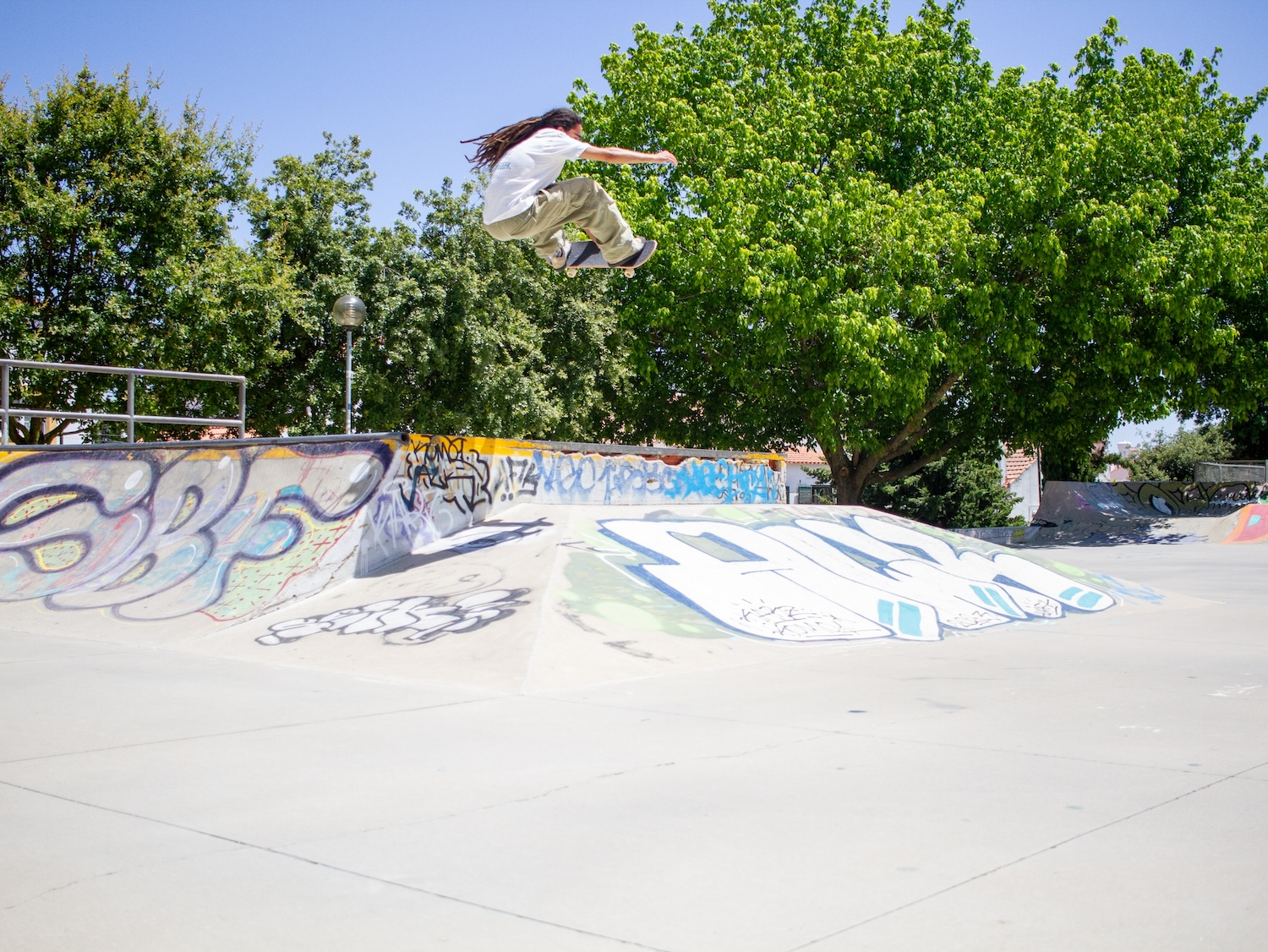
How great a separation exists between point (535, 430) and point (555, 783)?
22.4m

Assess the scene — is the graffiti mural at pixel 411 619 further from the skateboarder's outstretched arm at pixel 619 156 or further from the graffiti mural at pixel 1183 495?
the graffiti mural at pixel 1183 495

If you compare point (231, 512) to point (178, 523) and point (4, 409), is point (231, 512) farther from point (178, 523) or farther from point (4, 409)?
point (4, 409)

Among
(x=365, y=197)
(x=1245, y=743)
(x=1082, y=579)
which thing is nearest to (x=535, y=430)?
(x=365, y=197)

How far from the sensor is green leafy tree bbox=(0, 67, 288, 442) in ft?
70.7

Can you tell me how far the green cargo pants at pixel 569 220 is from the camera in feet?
24.5

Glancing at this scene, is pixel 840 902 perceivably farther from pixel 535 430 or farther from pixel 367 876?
pixel 535 430

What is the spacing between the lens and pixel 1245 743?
17.4 feet

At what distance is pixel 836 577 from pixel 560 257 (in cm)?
482

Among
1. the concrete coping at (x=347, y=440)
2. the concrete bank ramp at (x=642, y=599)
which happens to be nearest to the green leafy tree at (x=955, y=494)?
the concrete coping at (x=347, y=440)

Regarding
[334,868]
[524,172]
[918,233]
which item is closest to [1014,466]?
[918,233]

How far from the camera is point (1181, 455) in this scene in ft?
165

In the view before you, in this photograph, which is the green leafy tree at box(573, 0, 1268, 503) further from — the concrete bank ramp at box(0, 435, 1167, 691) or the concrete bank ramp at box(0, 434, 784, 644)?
the concrete bank ramp at box(0, 434, 784, 644)

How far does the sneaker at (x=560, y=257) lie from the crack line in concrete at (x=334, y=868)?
5.24m

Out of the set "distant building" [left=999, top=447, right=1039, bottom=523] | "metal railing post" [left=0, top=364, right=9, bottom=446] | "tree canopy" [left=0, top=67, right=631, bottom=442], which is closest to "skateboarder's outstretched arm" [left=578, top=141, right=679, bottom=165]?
"metal railing post" [left=0, top=364, right=9, bottom=446]
